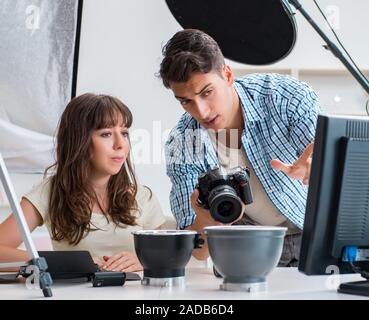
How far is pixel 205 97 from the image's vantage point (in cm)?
154

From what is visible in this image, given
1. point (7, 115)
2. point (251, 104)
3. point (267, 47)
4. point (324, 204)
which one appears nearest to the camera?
point (324, 204)

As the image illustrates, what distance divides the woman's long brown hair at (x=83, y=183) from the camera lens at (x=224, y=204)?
0.70 meters

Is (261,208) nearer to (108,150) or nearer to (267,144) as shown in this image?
(267,144)

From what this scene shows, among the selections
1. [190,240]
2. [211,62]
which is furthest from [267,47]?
[190,240]

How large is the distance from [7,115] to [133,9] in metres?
0.66

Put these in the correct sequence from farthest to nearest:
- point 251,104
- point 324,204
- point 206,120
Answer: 1. point 251,104
2. point 206,120
3. point 324,204

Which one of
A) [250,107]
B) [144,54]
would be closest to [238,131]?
[250,107]

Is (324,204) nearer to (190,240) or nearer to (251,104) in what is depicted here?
(190,240)

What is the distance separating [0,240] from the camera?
5.55ft

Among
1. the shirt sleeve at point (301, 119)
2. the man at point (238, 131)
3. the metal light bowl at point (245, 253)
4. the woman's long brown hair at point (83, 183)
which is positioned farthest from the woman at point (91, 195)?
the metal light bowl at point (245, 253)

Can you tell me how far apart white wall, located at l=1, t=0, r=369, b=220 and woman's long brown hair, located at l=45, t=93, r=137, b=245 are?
2.30 ft

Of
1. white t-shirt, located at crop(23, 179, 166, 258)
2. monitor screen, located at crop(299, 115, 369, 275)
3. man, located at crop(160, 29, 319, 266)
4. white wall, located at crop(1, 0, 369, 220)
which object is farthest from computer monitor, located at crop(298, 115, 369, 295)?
white wall, located at crop(1, 0, 369, 220)

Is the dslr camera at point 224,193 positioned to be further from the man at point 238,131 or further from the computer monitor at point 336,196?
the man at point 238,131

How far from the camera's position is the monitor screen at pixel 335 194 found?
2.86 feet
